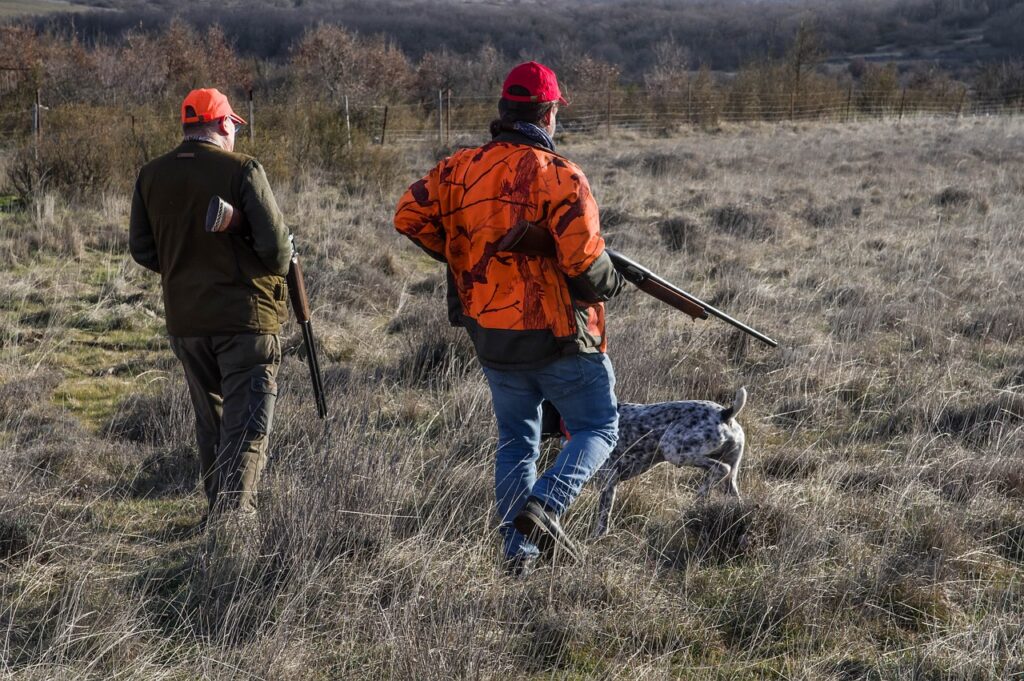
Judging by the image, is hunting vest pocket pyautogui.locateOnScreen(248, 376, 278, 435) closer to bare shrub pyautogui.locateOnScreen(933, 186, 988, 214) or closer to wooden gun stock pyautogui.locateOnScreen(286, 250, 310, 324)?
wooden gun stock pyautogui.locateOnScreen(286, 250, 310, 324)

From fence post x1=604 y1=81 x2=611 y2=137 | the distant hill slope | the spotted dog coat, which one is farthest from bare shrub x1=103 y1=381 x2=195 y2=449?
the distant hill slope

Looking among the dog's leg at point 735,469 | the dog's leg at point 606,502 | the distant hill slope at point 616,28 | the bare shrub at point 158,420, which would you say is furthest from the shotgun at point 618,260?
the distant hill slope at point 616,28

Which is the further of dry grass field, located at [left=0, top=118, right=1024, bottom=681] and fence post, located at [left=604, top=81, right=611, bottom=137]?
fence post, located at [left=604, top=81, right=611, bottom=137]

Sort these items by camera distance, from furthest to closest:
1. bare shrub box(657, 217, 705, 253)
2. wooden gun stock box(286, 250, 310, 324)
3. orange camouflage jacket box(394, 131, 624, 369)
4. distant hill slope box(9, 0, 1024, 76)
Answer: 1. distant hill slope box(9, 0, 1024, 76)
2. bare shrub box(657, 217, 705, 253)
3. wooden gun stock box(286, 250, 310, 324)
4. orange camouflage jacket box(394, 131, 624, 369)

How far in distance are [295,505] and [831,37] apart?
82.4m

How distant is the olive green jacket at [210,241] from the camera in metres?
3.71

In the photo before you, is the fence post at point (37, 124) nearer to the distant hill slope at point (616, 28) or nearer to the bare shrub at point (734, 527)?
the bare shrub at point (734, 527)

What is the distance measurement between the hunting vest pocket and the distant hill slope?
6109 centimetres

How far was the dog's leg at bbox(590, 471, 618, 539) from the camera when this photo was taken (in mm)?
3771

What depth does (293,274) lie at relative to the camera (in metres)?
4.12

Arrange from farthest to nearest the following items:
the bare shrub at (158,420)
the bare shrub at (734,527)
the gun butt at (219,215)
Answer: the bare shrub at (158,420) → the bare shrub at (734,527) → the gun butt at (219,215)

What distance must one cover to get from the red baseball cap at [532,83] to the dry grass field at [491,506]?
1416mm

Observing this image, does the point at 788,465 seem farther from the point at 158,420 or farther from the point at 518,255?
the point at 158,420

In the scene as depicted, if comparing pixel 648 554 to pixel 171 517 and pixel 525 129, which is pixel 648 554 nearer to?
Answer: pixel 525 129
